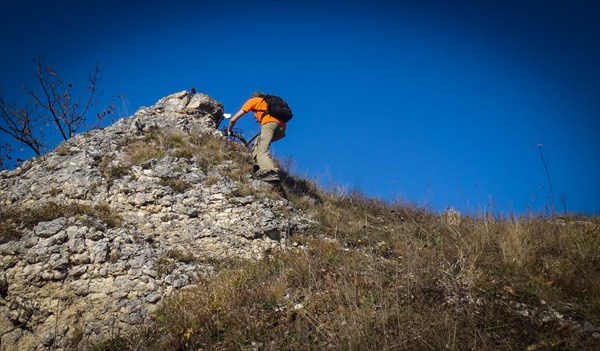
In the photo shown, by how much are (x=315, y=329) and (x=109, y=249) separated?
13.2ft

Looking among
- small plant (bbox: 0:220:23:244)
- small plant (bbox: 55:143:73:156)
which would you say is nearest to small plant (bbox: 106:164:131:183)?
small plant (bbox: 55:143:73:156)

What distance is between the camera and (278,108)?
32.8 feet

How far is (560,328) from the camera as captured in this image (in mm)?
4602

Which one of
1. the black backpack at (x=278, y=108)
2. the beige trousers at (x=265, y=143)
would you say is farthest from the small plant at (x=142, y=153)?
the black backpack at (x=278, y=108)

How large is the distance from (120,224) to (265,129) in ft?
13.2

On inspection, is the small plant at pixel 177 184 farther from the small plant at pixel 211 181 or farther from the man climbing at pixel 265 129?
the man climbing at pixel 265 129

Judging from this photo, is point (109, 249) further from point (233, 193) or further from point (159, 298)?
point (233, 193)

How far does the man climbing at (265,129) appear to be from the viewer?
972 centimetres

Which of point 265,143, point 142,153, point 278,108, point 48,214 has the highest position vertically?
point 278,108

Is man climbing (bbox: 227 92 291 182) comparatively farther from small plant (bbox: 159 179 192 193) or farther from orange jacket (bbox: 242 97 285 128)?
small plant (bbox: 159 179 192 193)

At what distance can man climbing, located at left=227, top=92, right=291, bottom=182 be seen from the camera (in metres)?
9.72

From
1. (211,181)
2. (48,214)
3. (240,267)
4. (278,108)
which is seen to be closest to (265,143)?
(278,108)

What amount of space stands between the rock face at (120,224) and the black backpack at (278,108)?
1.55m

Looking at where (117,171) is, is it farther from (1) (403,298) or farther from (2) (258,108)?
(1) (403,298)
